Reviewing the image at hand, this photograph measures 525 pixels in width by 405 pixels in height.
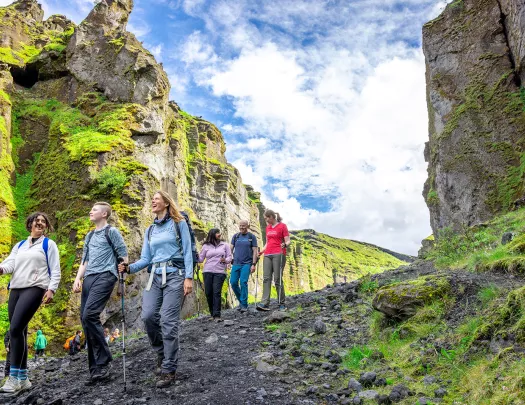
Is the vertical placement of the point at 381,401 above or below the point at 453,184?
below

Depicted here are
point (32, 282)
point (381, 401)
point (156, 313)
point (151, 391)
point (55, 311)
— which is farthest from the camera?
point (55, 311)

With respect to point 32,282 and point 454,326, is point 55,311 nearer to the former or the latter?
point 32,282

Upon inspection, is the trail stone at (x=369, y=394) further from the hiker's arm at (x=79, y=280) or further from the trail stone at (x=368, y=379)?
the hiker's arm at (x=79, y=280)

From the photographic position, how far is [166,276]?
587 cm

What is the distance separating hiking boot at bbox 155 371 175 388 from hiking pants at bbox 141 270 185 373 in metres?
0.06

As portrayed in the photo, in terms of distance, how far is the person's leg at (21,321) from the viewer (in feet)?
20.6

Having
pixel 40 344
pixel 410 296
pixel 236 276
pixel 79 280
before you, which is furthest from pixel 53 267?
pixel 40 344

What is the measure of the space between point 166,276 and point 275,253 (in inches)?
234

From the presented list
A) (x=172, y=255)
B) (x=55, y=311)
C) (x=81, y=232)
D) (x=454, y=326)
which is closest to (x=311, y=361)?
(x=454, y=326)

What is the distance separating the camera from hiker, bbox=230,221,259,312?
11828 mm

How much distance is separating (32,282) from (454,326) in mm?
6546

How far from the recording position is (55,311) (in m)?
17.3

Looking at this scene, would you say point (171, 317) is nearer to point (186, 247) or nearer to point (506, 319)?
point (186, 247)

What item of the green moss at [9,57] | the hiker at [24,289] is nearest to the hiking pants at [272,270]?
the hiker at [24,289]
